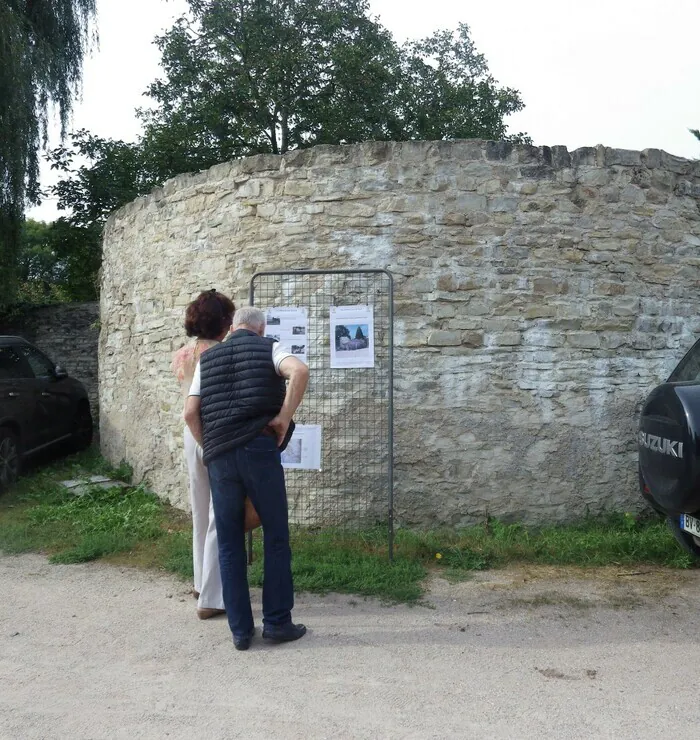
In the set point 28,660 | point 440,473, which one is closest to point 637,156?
point 440,473

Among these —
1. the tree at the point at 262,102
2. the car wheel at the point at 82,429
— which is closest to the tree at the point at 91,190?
the tree at the point at 262,102

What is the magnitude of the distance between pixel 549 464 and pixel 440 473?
0.89 meters

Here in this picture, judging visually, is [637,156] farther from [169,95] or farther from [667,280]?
[169,95]

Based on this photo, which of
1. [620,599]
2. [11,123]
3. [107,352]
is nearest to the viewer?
[620,599]

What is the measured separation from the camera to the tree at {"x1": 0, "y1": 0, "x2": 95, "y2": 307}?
1152 cm

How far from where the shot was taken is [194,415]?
400 cm

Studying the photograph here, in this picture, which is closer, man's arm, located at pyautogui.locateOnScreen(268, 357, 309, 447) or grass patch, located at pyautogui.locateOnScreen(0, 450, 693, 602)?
man's arm, located at pyautogui.locateOnScreen(268, 357, 309, 447)

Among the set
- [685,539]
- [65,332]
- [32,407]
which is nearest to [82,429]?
[32,407]

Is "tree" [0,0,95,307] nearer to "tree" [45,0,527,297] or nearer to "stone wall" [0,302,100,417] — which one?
"stone wall" [0,302,100,417]

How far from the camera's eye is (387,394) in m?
5.91

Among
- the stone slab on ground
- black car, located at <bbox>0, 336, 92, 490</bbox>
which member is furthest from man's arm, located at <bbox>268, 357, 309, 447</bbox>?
black car, located at <bbox>0, 336, 92, 490</bbox>

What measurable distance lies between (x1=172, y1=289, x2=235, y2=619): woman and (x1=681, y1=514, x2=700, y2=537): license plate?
2906 millimetres

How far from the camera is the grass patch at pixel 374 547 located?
494cm

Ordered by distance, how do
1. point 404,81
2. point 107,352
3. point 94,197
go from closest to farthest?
1. point 107,352
2. point 94,197
3. point 404,81
